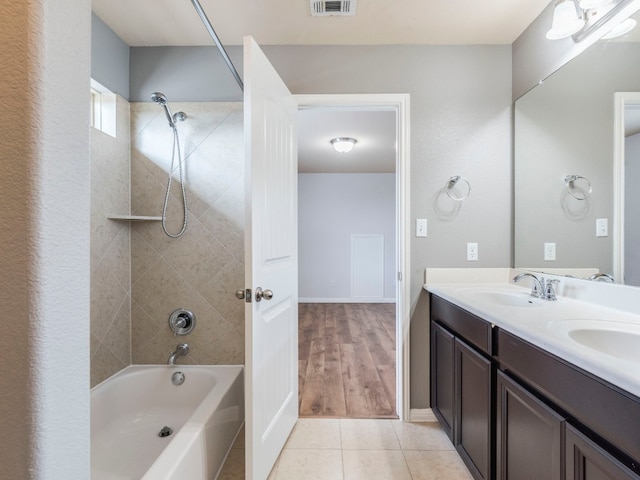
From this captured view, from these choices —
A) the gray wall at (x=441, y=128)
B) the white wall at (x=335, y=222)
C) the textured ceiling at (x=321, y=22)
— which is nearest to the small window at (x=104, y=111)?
the textured ceiling at (x=321, y=22)

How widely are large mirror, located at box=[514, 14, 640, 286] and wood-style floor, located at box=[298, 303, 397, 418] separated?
1.38m

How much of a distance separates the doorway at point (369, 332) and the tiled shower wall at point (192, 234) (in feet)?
2.11

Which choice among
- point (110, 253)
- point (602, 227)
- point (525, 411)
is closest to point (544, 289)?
point (602, 227)

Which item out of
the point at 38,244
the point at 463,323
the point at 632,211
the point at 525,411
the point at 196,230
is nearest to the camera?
the point at 38,244

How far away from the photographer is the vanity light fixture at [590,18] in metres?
1.28

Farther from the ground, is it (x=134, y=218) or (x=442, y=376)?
(x=134, y=218)

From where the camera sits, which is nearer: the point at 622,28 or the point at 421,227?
the point at 622,28

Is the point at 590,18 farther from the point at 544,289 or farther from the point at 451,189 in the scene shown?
the point at 544,289

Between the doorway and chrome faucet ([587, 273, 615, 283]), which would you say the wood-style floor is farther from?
chrome faucet ([587, 273, 615, 283])

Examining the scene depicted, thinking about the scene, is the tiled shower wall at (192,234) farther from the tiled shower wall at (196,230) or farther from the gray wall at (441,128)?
the gray wall at (441,128)

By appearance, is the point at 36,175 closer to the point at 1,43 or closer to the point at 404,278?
the point at 1,43

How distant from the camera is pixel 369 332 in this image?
3873 millimetres

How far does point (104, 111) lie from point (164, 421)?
6.44 feet

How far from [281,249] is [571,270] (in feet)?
5.03
